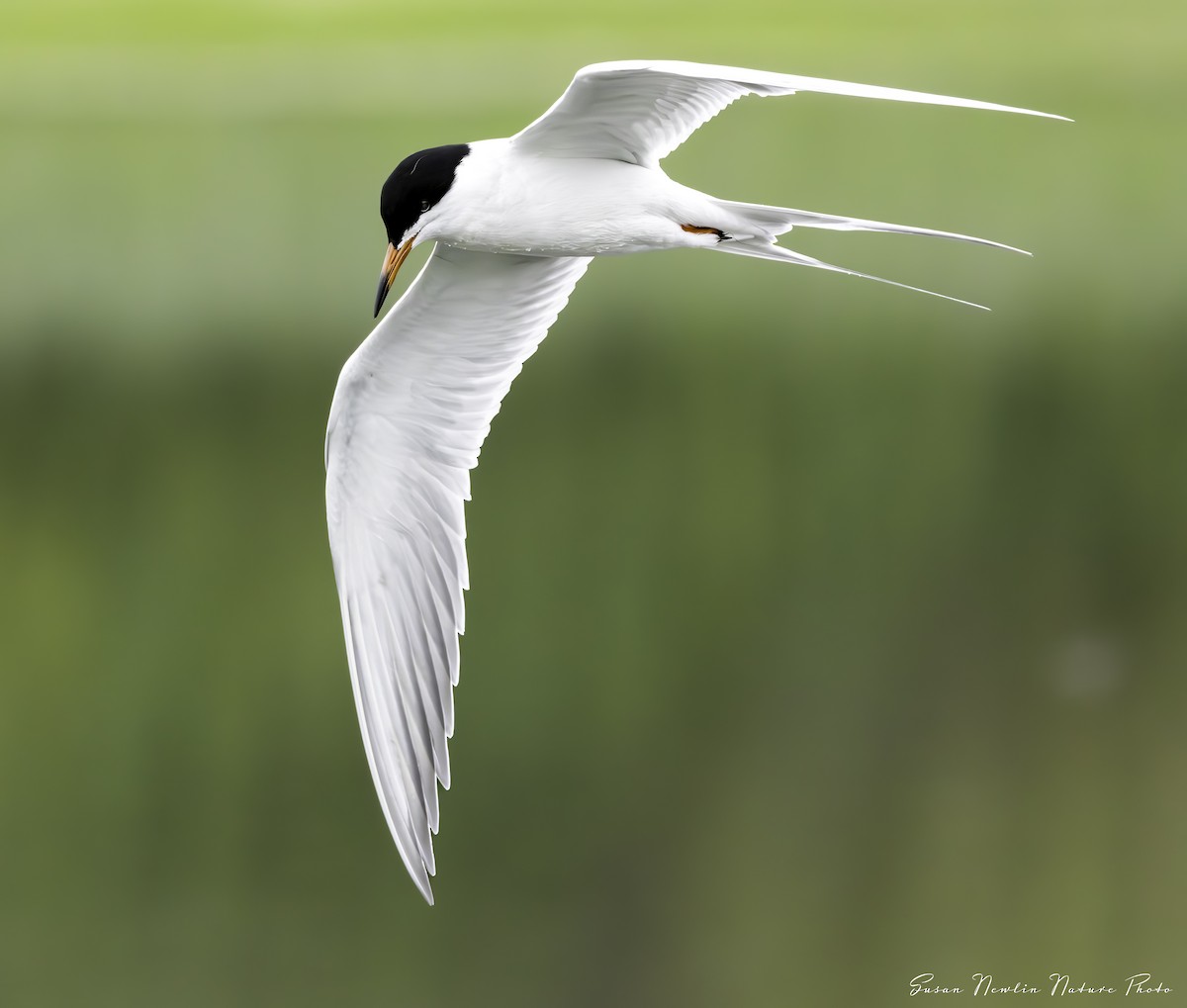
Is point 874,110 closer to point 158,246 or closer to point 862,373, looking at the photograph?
point 862,373

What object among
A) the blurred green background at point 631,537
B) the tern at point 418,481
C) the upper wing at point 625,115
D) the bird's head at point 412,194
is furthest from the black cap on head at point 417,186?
the blurred green background at point 631,537

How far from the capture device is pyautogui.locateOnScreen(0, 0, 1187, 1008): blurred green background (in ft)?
14.8

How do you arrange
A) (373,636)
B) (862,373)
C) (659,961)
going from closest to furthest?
(373,636) < (659,961) < (862,373)

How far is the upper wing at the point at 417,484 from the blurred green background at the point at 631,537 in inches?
84.3

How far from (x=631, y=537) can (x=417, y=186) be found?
315 cm

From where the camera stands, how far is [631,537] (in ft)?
16.3

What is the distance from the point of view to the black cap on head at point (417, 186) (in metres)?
1.87

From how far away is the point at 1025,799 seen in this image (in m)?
4.68

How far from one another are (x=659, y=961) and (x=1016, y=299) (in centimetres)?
255

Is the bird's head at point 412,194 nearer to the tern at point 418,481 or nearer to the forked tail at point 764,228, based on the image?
the tern at point 418,481

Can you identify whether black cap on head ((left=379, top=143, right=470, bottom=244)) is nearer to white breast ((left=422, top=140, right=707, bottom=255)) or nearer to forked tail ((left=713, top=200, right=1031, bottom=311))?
white breast ((left=422, top=140, right=707, bottom=255))

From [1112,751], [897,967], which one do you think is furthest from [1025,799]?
[897,967]

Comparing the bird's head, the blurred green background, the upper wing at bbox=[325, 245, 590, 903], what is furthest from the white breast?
the blurred green background

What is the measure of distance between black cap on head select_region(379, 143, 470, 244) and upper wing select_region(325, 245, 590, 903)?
363 millimetres
